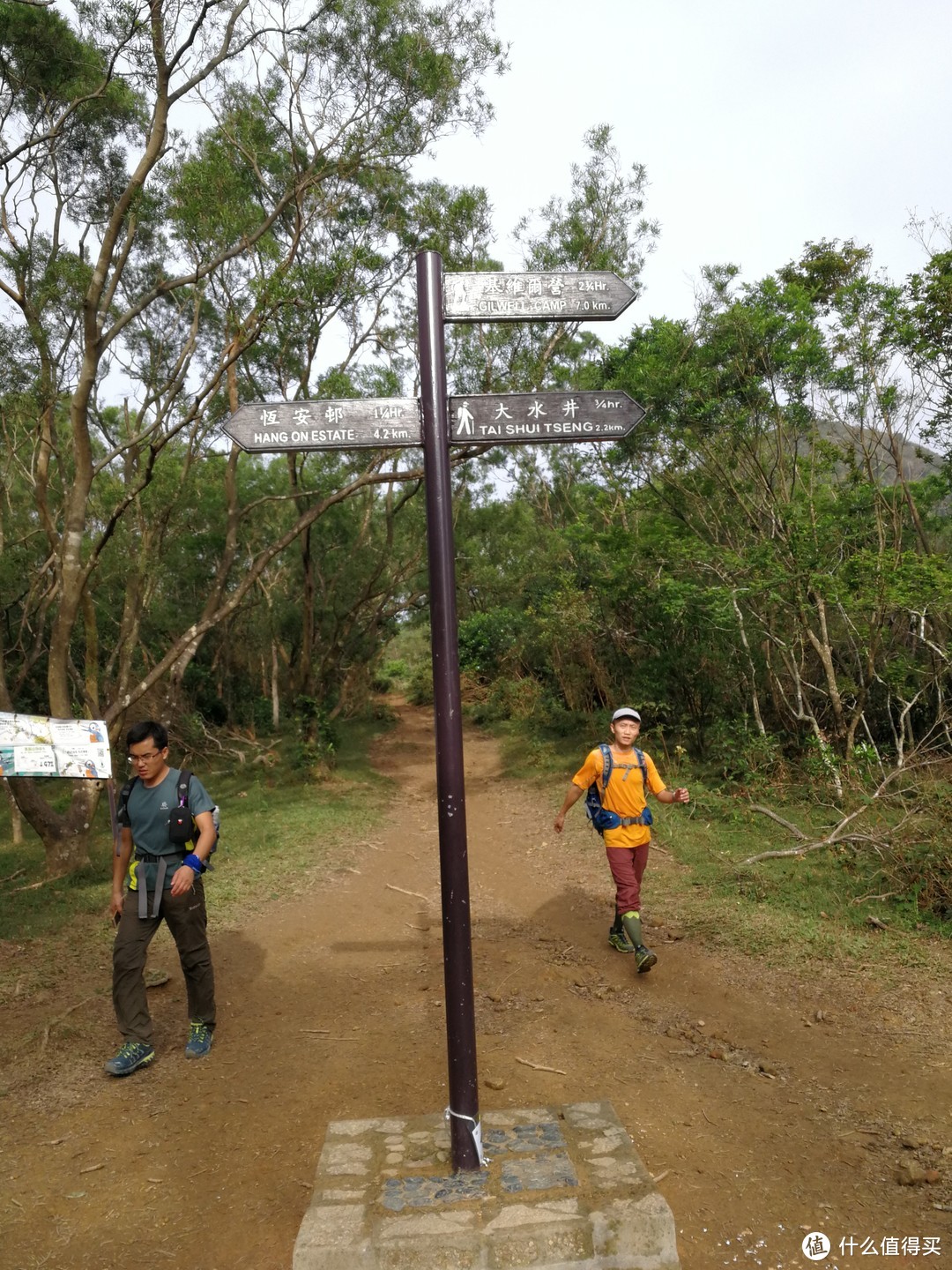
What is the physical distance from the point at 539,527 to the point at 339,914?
14.2m

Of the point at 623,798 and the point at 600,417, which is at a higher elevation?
the point at 600,417

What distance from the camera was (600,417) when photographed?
136 inches

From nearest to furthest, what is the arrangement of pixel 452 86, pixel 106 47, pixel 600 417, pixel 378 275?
pixel 600 417, pixel 106 47, pixel 452 86, pixel 378 275

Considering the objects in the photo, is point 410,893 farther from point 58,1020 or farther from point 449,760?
point 449,760

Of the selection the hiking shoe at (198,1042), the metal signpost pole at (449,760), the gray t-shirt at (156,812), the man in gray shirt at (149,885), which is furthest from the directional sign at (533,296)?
the hiking shoe at (198,1042)

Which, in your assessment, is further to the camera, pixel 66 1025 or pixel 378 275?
pixel 378 275

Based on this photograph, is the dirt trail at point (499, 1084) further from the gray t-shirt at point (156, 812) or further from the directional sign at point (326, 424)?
the directional sign at point (326, 424)

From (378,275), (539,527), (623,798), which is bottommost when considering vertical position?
(623,798)

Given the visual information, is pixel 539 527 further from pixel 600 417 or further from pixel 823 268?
pixel 600 417

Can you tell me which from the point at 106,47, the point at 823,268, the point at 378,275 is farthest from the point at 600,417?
the point at 823,268

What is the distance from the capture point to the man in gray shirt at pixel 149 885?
4297mm

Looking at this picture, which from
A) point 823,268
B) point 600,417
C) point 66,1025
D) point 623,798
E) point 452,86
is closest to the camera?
point 600,417

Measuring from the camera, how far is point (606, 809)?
17.6 feet

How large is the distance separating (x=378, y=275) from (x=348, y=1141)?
10647 mm
